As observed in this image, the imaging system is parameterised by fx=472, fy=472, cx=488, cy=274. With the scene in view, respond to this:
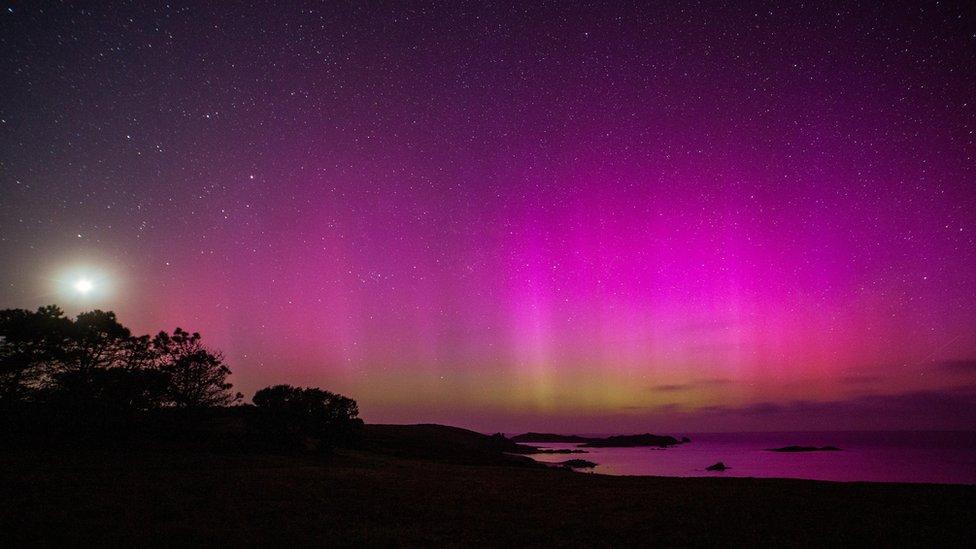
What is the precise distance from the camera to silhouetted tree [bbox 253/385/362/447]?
4234cm

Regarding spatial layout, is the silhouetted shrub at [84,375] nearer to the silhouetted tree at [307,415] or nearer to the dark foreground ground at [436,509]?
the silhouetted tree at [307,415]

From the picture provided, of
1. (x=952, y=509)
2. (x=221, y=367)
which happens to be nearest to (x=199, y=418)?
(x=221, y=367)

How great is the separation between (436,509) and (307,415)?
3090 centimetres

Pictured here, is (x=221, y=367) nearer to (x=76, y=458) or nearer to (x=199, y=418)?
(x=199, y=418)

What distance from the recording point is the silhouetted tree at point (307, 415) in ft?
139

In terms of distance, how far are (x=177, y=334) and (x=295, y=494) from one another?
109 feet

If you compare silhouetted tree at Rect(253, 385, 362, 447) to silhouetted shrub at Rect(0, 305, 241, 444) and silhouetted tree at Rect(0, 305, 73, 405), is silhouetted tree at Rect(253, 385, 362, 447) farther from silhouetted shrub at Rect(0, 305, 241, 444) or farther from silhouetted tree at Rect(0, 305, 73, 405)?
silhouetted tree at Rect(0, 305, 73, 405)

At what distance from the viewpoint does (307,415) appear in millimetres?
43906

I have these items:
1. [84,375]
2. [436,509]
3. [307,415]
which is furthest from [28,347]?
[436,509]

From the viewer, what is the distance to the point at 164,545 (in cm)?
1181

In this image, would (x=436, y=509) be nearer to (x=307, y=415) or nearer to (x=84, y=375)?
(x=307, y=415)

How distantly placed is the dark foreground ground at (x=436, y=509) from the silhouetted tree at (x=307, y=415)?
1607 centimetres

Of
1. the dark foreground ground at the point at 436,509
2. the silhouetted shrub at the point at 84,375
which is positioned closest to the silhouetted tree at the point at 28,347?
the silhouetted shrub at the point at 84,375

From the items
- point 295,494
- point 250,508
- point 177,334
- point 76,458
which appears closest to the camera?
point 250,508
